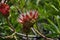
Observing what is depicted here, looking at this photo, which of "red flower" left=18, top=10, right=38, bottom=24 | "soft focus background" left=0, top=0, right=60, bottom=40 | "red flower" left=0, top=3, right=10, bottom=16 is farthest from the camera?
"soft focus background" left=0, top=0, right=60, bottom=40

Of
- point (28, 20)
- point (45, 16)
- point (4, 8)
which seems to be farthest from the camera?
point (45, 16)

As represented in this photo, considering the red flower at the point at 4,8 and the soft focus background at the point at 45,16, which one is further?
the soft focus background at the point at 45,16

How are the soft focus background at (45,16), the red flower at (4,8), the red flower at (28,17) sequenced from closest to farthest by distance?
the red flower at (28,17) < the red flower at (4,8) < the soft focus background at (45,16)

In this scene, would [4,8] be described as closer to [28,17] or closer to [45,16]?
[28,17]

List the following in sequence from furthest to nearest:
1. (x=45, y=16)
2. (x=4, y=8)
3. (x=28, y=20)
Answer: (x=45, y=16)
(x=4, y=8)
(x=28, y=20)

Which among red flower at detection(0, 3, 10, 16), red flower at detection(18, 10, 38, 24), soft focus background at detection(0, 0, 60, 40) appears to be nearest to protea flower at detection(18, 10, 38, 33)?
red flower at detection(18, 10, 38, 24)

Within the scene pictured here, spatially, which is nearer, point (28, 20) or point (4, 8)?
point (28, 20)

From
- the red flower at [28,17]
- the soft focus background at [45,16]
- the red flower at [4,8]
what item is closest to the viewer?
the red flower at [28,17]

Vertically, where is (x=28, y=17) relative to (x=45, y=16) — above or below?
below

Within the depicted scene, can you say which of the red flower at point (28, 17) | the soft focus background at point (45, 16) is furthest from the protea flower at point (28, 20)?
the soft focus background at point (45, 16)

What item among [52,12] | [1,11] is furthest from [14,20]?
[1,11]

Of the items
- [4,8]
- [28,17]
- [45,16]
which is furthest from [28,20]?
[45,16]

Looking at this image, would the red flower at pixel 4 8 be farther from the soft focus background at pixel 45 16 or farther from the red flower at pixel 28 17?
the soft focus background at pixel 45 16

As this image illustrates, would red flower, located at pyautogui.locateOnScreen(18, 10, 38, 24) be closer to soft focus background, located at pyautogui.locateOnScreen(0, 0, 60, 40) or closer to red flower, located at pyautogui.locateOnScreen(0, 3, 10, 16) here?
red flower, located at pyautogui.locateOnScreen(0, 3, 10, 16)
